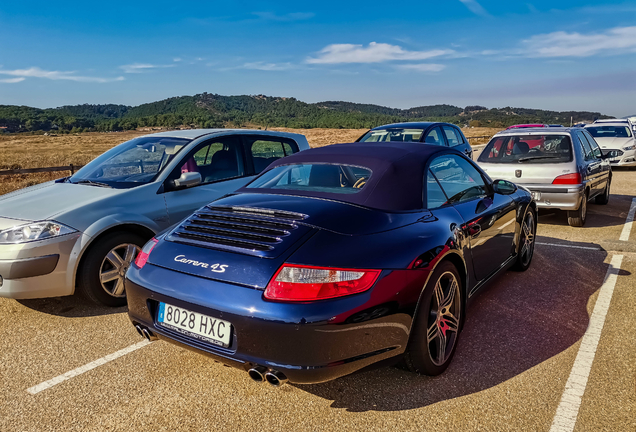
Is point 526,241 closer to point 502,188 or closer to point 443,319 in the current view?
point 502,188

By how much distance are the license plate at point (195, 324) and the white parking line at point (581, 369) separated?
1787mm

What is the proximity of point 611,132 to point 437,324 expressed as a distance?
18064mm

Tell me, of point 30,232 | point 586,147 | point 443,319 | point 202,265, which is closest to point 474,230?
point 443,319

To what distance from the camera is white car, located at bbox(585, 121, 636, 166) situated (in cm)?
1606

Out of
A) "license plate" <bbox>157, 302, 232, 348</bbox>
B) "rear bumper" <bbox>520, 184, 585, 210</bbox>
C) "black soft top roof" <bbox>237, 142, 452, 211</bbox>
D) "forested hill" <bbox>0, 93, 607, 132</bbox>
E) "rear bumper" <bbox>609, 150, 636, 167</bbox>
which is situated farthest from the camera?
"forested hill" <bbox>0, 93, 607, 132</bbox>

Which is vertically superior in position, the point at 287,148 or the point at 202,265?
the point at 287,148

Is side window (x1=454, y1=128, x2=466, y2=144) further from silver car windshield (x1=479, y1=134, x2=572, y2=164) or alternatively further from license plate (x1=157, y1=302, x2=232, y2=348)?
license plate (x1=157, y1=302, x2=232, y2=348)

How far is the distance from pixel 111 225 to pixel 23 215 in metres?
0.71

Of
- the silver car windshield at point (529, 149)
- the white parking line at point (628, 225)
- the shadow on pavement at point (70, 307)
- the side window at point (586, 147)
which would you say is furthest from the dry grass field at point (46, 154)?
the white parking line at point (628, 225)

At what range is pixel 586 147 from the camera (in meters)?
8.34

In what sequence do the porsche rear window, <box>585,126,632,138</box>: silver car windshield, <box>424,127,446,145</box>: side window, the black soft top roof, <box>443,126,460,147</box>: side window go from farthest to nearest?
<box>585,126,632,138</box>: silver car windshield, <box>443,126,460,147</box>: side window, <box>424,127,446,145</box>: side window, the porsche rear window, the black soft top roof

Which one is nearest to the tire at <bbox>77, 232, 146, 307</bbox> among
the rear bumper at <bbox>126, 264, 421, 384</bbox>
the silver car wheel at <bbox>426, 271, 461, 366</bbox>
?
the rear bumper at <bbox>126, 264, 421, 384</bbox>

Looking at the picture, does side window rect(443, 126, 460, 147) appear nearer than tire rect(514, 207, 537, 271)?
No

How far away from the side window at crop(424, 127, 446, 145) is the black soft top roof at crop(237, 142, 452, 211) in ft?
21.3
